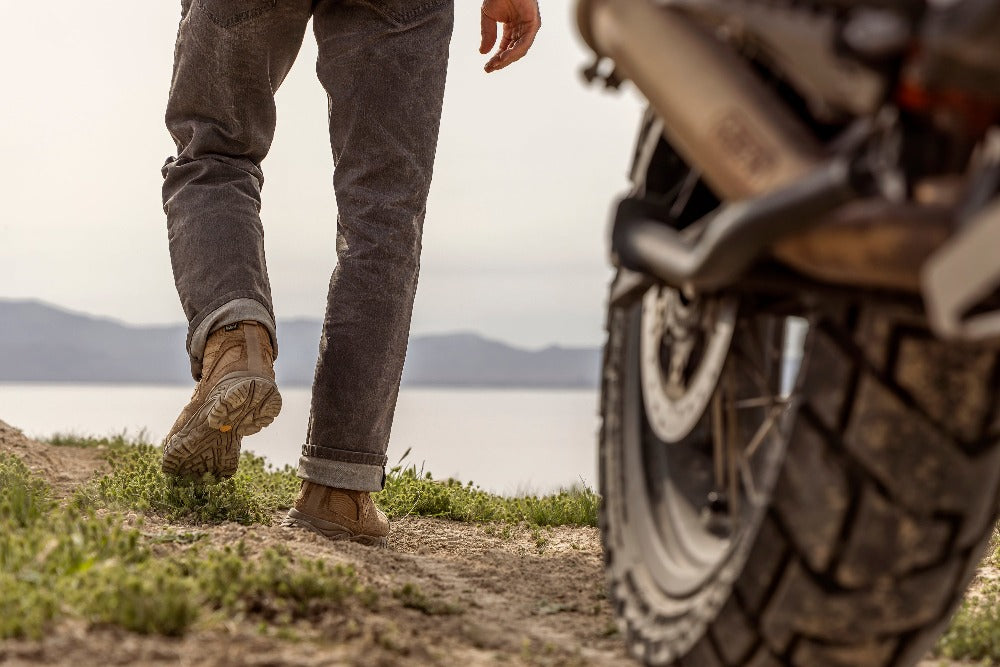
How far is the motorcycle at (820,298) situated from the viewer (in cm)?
127

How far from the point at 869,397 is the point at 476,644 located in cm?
105

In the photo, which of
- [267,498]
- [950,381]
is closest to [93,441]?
[267,498]

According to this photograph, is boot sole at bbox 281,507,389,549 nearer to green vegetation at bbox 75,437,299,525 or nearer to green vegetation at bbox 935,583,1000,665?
green vegetation at bbox 75,437,299,525

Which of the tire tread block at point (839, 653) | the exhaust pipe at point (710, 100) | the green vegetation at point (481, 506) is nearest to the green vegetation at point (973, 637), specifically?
the tire tread block at point (839, 653)

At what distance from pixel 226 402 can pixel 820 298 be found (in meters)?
2.13

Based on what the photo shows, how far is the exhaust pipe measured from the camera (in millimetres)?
1447

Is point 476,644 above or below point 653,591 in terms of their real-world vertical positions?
below

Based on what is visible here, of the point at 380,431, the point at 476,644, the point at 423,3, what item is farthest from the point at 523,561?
the point at 423,3

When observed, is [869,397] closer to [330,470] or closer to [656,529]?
[656,529]

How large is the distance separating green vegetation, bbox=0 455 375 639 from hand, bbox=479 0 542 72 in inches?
73.7

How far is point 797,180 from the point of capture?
4.53 feet

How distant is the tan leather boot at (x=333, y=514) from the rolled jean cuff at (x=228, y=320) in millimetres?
505

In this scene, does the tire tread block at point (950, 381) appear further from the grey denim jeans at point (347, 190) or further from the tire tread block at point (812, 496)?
the grey denim jeans at point (347, 190)

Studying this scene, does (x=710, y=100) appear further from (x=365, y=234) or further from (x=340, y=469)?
(x=340, y=469)
